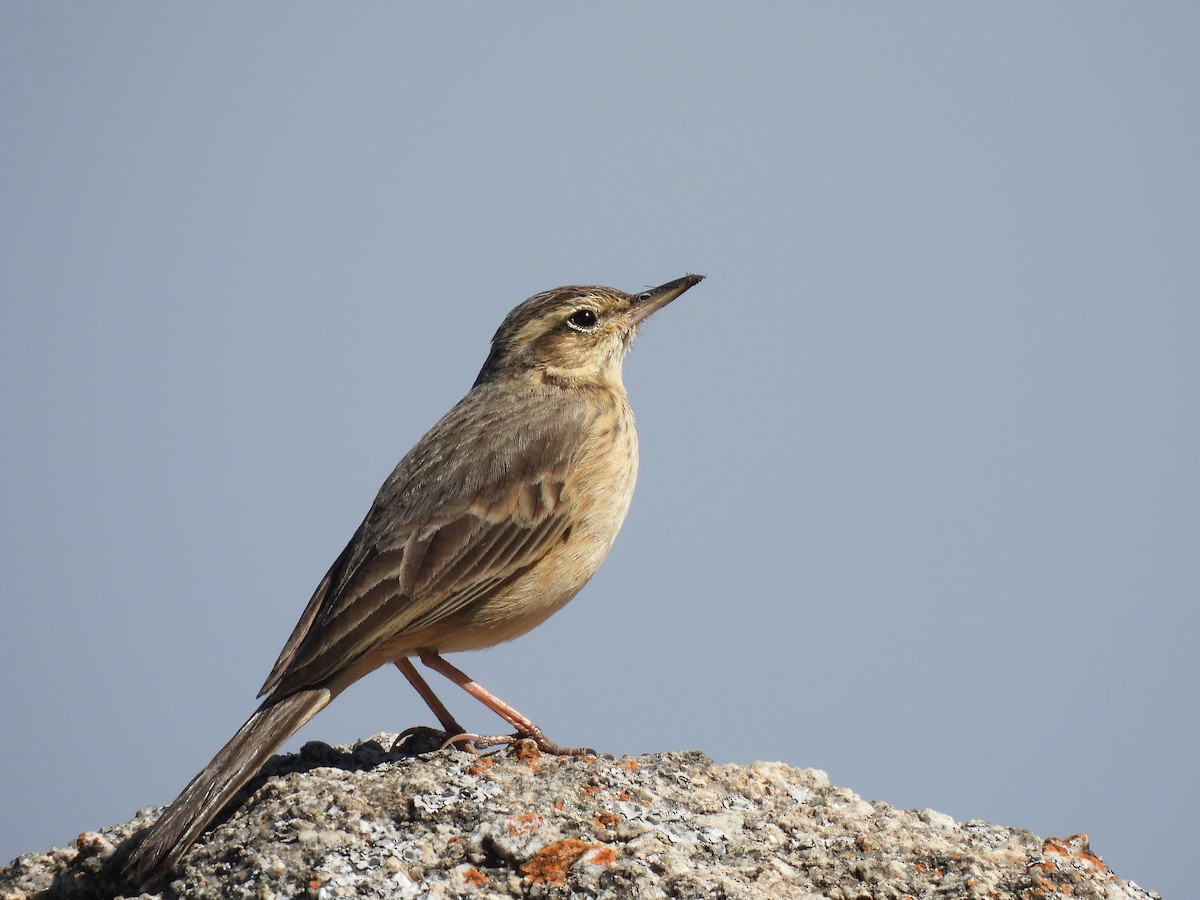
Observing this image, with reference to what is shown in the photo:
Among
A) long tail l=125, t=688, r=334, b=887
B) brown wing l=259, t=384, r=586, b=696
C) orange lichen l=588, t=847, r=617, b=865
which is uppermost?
brown wing l=259, t=384, r=586, b=696

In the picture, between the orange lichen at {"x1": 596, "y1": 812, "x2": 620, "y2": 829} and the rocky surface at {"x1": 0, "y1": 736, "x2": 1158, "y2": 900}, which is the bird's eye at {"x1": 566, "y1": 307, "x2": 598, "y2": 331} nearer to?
the rocky surface at {"x1": 0, "y1": 736, "x2": 1158, "y2": 900}

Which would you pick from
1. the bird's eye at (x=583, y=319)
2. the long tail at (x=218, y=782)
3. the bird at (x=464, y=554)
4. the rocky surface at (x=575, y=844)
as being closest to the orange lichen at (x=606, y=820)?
the rocky surface at (x=575, y=844)

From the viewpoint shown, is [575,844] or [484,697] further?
[484,697]

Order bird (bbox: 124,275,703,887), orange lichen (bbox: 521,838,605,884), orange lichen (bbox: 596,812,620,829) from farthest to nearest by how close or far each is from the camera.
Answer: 1. bird (bbox: 124,275,703,887)
2. orange lichen (bbox: 596,812,620,829)
3. orange lichen (bbox: 521,838,605,884)

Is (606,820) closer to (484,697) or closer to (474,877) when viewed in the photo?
(474,877)

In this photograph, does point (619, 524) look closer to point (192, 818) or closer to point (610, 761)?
point (610, 761)

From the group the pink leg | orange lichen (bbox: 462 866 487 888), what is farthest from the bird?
orange lichen (bbox: 462 866 487 888)

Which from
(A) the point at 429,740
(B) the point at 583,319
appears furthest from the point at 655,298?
(A) the point at 429,740
